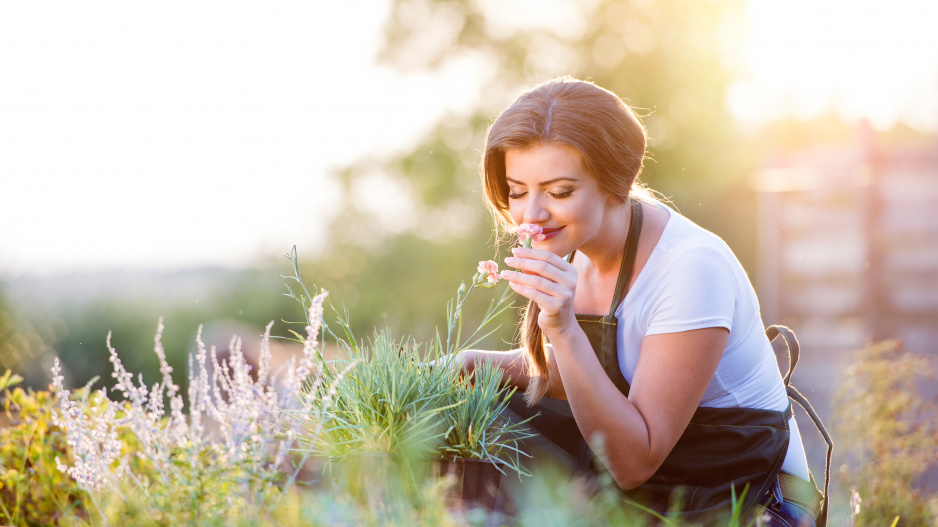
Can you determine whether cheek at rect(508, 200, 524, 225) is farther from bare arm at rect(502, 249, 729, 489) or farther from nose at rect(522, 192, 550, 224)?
bare arm at rect(502, 249, 729, 489)

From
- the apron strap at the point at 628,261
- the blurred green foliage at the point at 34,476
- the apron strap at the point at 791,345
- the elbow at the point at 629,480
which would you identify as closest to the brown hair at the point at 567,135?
the apron strap at the point at 628,261

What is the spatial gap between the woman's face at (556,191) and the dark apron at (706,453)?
29cm

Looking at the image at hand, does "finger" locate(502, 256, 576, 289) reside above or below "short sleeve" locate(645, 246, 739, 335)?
above

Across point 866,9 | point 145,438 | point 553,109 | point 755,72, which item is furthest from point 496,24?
point 145,438

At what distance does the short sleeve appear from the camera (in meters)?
2.26

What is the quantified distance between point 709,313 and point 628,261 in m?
0.39

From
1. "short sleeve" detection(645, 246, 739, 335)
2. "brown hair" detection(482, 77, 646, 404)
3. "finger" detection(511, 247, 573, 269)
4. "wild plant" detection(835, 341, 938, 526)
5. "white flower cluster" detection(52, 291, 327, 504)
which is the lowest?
"wild plant" detection(835, 341, 938, 526)

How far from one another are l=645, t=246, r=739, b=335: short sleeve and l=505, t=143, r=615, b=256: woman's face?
0.31m

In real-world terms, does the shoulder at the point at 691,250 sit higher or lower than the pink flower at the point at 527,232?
lower

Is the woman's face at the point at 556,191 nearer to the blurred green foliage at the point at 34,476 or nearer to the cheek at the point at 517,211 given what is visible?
the cheek at the point at 517,211

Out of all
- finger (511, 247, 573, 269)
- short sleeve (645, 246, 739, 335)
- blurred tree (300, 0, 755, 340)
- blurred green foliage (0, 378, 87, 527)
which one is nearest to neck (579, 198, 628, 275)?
short sleeve (645, 246, 739, 335)

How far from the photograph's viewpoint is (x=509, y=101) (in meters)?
10.6

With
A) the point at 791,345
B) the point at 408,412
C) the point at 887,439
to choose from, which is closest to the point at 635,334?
the point at 791,345

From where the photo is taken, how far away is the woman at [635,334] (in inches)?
84.4
